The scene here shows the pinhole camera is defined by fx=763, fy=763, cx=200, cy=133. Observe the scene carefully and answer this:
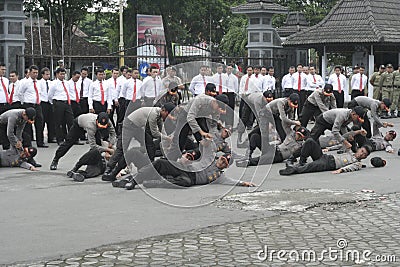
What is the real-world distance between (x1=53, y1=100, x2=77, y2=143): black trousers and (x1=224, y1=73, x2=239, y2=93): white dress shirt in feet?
12.7

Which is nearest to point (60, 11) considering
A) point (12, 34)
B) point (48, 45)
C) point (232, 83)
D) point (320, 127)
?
point (48, 45)

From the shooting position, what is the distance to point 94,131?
12.7 meters

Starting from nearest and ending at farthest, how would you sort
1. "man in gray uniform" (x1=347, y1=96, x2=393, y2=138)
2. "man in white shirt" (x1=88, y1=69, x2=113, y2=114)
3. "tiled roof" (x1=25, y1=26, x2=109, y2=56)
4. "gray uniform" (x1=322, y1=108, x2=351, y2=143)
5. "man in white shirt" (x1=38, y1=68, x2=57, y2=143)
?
"gray uniform" (x1=322, y1=108, x2=351, y2=143) → "man in gray uniform" (x1=347, y1=96, x2=393, y2=138) → "man in white shirt" (x1=38, y1=68, x2=57, y2=143) → "man in white shirt" (x1=88, y1=69, x2=113, y2=114) → "tiled roof" (x1=25, y1=26, x2=109, y2=56)

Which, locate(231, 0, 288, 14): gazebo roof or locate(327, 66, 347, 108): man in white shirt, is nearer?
locate(327, 66, 347, 108): man in white shirt

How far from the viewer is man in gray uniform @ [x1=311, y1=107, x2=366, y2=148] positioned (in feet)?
43.5

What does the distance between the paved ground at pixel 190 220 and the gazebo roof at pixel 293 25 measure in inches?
860

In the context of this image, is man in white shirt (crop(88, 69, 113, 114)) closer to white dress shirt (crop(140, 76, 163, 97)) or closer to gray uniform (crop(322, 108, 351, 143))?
white dress shirt (crop(140, 76, 163, 97))

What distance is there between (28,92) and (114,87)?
91.7 inches

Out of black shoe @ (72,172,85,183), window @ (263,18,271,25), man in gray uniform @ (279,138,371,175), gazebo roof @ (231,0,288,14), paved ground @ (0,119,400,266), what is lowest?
paved ground @ (0,119,400,266)

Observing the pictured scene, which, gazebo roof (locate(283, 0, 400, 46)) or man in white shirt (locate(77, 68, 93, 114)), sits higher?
gazebo roof (locate(283, 0, 400, 46))

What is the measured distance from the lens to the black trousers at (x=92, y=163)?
41.1 ft

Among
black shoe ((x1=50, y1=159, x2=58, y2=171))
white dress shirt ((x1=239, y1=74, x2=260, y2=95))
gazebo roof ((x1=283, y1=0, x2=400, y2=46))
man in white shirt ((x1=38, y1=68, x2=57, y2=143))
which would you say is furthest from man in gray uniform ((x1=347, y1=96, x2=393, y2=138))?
gazebo roof ((x1=283, y1=0, x2=400, y2=46))

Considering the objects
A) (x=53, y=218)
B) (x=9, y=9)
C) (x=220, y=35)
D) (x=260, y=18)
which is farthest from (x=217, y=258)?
(x=220, y=35)

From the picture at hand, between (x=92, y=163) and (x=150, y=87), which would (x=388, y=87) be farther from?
(x=92, y=163)
